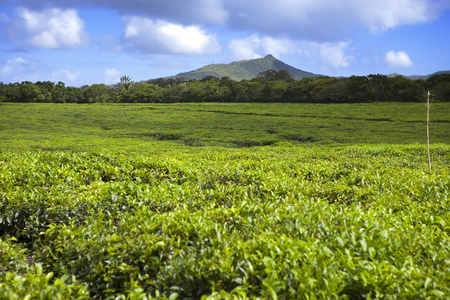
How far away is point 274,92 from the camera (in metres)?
67.6

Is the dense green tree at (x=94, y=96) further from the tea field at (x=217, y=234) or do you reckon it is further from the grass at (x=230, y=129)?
the tea field at (x=217, y=234)

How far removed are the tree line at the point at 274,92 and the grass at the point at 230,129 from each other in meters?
11.5

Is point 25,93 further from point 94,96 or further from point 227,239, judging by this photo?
point 227,239

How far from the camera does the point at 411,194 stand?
701cm

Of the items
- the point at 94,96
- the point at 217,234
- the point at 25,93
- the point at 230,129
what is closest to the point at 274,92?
the point at 230,129

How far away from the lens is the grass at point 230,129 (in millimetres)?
24266

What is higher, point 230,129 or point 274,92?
point 274,92

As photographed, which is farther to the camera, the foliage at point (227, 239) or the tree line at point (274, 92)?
the tree line at point (274, 92)

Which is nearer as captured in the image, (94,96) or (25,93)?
(25,93)

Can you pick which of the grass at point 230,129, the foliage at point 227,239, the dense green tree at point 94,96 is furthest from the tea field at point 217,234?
the dense green tree at point 94,96

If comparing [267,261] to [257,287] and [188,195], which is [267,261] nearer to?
[257,287]

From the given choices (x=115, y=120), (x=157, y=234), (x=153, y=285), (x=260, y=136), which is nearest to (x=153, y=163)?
(x=157, y=234)

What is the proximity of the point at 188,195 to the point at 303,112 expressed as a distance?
40.7 meters

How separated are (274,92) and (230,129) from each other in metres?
37.9
